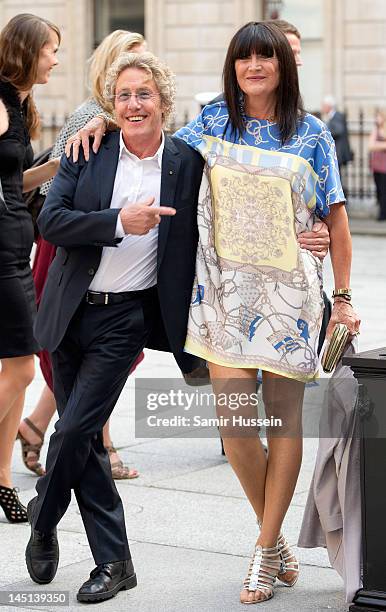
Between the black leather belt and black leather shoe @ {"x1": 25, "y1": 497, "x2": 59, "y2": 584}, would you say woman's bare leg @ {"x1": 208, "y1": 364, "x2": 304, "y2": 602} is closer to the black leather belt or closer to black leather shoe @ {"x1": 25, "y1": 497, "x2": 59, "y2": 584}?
the black leather belt

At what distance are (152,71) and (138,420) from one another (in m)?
3.69

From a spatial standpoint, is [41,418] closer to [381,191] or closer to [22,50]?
[22,50]

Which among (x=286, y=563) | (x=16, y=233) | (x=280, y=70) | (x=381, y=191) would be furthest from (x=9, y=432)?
(x=381, y=191)

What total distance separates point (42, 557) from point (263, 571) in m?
0.77

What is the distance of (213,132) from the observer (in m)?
4.63

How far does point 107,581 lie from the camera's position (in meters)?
4.51

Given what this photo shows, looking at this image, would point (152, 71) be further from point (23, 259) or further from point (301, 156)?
point (23, 259)

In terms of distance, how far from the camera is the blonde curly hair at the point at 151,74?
4.44 metres

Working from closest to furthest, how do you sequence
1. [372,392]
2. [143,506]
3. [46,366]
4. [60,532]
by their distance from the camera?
[372,392] → [60,532] → [143,506] → [46,366]

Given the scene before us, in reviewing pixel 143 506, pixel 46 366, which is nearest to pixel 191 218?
pixel 143 506

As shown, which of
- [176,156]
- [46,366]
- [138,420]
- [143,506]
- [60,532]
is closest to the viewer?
[176,156]

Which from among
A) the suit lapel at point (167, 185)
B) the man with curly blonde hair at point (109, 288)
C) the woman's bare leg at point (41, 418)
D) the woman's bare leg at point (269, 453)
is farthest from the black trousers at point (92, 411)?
the woman's bare leg at point (41, 418)

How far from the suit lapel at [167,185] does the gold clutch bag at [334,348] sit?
0.64 m

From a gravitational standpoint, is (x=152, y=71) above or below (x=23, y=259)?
above
